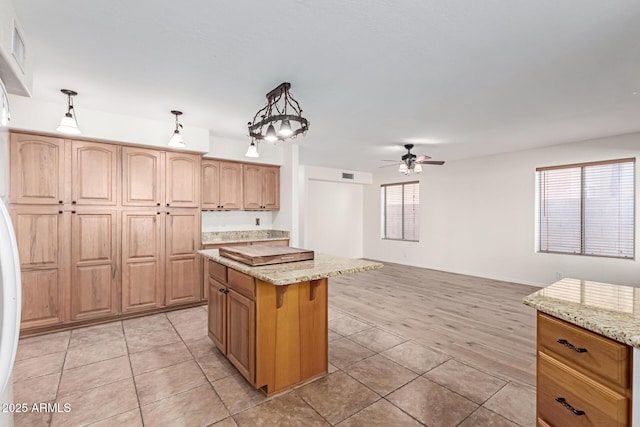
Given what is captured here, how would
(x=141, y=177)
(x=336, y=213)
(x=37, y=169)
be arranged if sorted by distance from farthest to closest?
(x=336, y=213) → (x=141, y=177) → (x=37, y=169)

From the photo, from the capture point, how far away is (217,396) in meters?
2.15

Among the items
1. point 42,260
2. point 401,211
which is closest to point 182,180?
point 42,260

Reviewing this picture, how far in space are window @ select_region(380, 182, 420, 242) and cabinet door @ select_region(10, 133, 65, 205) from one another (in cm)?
675

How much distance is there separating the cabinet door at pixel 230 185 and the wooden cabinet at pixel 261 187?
0.29ft

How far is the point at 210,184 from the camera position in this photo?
4.52 m

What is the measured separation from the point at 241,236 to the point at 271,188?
96 cm

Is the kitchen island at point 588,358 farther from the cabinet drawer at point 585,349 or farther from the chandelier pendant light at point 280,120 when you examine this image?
the chandelier pendant light at point 280,120

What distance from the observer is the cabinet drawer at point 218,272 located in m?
2.54

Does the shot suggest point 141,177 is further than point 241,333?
Yes

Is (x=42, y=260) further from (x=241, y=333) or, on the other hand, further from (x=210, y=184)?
(x=241, y=333)

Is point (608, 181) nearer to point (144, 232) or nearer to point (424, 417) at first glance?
point (424, 417)

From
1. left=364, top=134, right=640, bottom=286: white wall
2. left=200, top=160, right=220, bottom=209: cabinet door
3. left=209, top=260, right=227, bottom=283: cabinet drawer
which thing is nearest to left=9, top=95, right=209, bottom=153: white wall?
left=200, top=160, right=220, bottom=209: cabinet door

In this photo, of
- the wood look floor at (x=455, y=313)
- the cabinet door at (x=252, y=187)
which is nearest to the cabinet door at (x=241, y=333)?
the wood look floor at (x=455, y=313)

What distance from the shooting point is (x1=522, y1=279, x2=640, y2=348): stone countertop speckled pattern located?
3.52 ft
